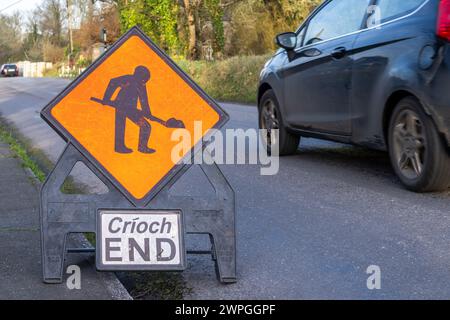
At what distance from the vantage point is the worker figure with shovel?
4.16m

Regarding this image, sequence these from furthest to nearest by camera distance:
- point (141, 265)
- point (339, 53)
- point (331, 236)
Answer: point (339, 53)
point (331, 236)
point (141, 265)

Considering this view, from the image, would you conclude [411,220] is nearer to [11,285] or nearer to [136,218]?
[136,218]

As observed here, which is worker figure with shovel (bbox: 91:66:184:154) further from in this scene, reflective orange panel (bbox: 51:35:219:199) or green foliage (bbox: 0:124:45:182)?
green foliage (bbox: 0:124:45:182)

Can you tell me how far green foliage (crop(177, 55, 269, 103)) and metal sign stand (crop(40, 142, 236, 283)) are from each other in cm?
1886

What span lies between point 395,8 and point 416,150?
124 cm

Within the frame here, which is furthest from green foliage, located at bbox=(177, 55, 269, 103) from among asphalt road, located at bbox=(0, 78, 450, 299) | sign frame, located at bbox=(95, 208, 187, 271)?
sign frame, located at bbox=(95, 208, 187, 271)

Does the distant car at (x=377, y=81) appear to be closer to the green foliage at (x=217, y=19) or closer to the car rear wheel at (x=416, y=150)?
the car rear wheel at (x=416, y=150)

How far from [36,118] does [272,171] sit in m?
9.42

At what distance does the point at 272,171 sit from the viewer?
8023 mm

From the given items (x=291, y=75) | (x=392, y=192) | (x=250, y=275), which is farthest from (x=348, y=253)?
(x=291, y=75)

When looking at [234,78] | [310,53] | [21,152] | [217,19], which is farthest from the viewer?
[217,19]

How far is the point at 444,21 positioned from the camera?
231 inches

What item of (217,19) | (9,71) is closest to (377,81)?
(217,19)

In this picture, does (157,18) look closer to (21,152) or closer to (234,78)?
(234,78)
